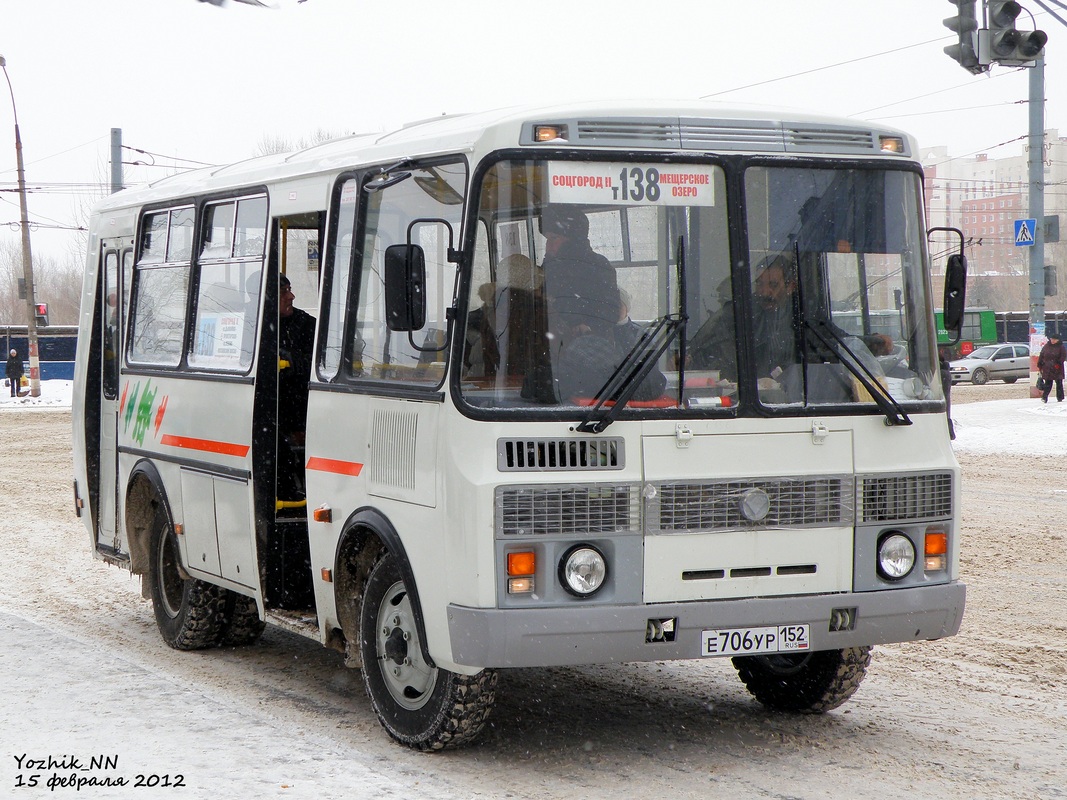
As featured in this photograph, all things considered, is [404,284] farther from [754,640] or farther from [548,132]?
[754,640]

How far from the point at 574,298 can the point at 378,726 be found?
7.74ft

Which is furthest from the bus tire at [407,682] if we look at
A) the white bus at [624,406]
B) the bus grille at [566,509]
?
the bus grille at [566,509]

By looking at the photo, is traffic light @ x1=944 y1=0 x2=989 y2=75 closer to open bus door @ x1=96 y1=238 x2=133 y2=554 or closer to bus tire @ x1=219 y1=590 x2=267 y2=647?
open bus door @ x1=96 y1=238 x2=133 y2=554

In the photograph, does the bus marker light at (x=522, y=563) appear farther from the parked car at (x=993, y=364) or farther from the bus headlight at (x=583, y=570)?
the parked car at (x=993, y=364)

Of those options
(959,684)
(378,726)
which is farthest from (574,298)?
(959,684)

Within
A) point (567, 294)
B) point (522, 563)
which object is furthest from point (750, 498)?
point (567, 294)

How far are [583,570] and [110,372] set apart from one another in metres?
5.56

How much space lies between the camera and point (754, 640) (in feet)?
20.2

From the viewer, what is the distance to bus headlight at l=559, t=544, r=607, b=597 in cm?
593

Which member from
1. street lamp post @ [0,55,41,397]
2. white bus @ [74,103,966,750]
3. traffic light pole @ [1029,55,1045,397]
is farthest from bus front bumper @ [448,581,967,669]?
street lamp post @ [0,55,41,397]

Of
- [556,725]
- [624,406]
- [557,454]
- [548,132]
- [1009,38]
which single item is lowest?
[556,725]

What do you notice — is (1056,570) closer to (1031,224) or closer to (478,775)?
(478,775)

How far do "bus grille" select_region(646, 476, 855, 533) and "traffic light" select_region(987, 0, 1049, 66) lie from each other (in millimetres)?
9557

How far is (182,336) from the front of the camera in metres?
9.12
